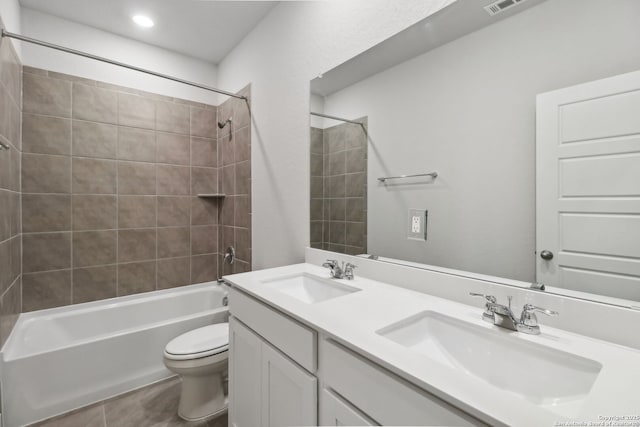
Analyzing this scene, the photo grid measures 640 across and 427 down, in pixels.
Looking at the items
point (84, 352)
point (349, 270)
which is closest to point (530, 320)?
point (349, 270)

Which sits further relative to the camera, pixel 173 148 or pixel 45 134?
pixel 173 148

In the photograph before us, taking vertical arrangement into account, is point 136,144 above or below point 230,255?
above

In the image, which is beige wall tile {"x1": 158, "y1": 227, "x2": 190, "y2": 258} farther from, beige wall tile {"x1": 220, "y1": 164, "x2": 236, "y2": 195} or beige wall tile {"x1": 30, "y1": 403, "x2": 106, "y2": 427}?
beige wall tile {"x1": 30, "y1": 403, "x2": 106, "y2": 427}

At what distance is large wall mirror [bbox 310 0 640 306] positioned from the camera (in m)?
0.75

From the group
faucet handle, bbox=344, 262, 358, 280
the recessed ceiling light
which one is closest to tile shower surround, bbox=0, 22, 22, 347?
the recessed ceiling light

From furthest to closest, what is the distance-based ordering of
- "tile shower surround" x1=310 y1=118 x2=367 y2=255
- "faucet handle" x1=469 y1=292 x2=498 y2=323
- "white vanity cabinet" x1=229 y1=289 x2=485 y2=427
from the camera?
"tile shower surround" x1=310 y1=118 x2=367 y2=255 → "faucet handle" x1=469 y1=292 x2=498 y2=323 → "white vanity cabinet" x1=229 y1=289 x2=485 y2=427

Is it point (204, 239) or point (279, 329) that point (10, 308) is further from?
point (279, 329)

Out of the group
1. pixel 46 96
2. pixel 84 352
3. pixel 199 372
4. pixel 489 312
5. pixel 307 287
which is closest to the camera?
pixel 489 312

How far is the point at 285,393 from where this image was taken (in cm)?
99

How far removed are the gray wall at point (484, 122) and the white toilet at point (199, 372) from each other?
1220mm

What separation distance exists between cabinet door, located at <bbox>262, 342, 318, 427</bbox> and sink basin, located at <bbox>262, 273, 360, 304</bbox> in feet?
1.12

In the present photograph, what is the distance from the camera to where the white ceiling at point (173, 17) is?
197 centimetres

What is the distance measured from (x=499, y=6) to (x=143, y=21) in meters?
2.43

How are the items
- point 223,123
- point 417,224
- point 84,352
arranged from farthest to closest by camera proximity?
point 223,123 → point 84,352 → point 417,224
